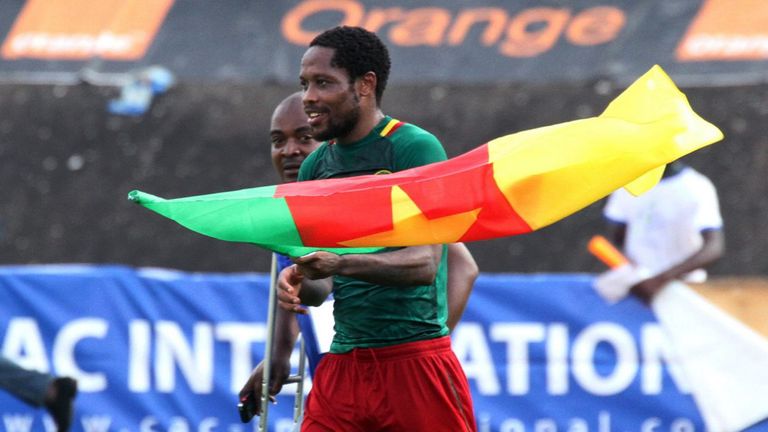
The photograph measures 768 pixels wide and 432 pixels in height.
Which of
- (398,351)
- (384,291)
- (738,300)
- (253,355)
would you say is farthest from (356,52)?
(738,300)

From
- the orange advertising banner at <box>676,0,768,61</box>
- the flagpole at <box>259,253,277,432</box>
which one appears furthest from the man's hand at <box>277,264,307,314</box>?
the orange advertising banner at <box>676,0,768,61</box>

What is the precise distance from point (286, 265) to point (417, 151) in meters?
1.21

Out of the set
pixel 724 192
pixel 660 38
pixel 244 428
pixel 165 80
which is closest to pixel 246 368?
pixel 244 428

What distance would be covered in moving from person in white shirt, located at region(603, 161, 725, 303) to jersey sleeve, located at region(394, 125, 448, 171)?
473 cm

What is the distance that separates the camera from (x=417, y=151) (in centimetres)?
466

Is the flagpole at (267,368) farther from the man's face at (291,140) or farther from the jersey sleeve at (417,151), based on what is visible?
the jersey sleeve at (417,151)

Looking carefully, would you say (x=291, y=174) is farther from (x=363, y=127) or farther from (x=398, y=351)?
(x=398, y=351)

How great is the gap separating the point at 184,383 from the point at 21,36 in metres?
5.16

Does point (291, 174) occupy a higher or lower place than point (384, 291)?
higher

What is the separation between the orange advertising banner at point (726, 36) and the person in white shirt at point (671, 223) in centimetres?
262

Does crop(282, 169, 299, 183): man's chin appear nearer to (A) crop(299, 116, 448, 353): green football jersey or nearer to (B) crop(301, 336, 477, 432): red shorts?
(A) crop(299, 116, 448, 353): green football jersey

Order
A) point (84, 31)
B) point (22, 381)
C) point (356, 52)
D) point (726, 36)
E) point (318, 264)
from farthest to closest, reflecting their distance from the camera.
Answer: point (84, 31) < point (726, 36) < point (22, 381) < point (356, 52) < point (318, 264)

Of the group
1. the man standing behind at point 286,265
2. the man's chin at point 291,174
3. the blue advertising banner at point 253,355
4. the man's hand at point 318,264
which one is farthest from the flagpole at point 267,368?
the blue advertising banner at point 253,355

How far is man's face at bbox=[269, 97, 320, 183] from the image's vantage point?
5.93 metres
